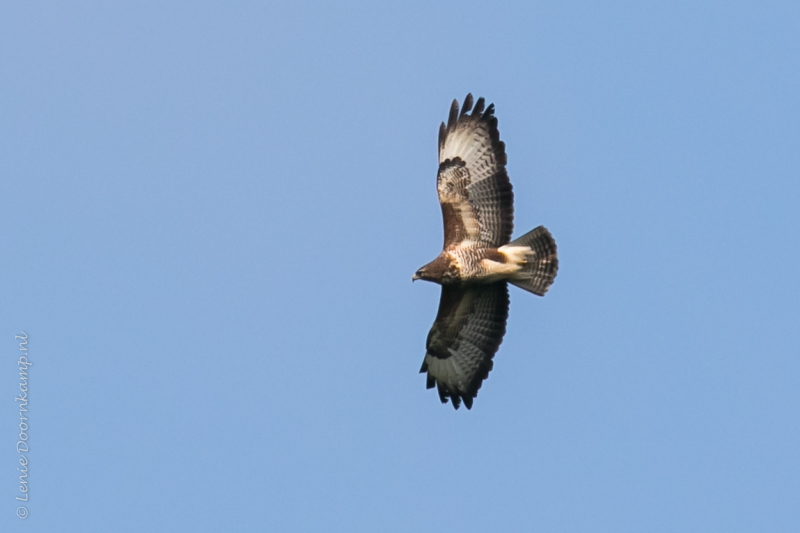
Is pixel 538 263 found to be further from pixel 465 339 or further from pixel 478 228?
pixel 465 339

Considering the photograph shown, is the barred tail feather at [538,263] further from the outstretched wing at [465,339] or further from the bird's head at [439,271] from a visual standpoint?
the bird's head at [439,271]

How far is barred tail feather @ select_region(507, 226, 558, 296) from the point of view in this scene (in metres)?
13.6

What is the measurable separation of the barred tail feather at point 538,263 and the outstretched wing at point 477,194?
1.01 feet

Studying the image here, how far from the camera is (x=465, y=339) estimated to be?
14.4 metres

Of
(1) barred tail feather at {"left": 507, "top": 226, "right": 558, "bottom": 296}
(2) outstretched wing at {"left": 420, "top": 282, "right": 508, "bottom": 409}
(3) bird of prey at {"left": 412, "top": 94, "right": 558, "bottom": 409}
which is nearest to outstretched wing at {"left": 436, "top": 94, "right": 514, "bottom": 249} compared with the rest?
(3) bird of prey at {"left": 412, "top": 94, "right": 558, "bottom": 409}

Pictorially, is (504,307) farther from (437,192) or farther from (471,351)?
(437,192)

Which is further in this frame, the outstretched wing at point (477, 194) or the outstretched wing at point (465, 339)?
the outstretched wing at point (465, 339)

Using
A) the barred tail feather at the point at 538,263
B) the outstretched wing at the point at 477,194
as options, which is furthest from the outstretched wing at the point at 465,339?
the outstretched wing at the point at 477,194

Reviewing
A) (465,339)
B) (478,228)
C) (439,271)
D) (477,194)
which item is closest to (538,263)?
(478,228)

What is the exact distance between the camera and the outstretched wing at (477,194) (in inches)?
533

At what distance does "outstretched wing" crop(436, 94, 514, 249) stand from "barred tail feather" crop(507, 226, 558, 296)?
12.1 inches

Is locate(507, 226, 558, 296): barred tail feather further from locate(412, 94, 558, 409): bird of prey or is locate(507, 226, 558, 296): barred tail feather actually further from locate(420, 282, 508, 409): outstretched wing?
locate(420, 282, 508, 409): outstretched wing

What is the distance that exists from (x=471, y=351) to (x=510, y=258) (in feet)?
5.11

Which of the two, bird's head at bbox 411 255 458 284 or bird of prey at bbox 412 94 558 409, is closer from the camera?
bird's head at bbox 411 255 458 284
